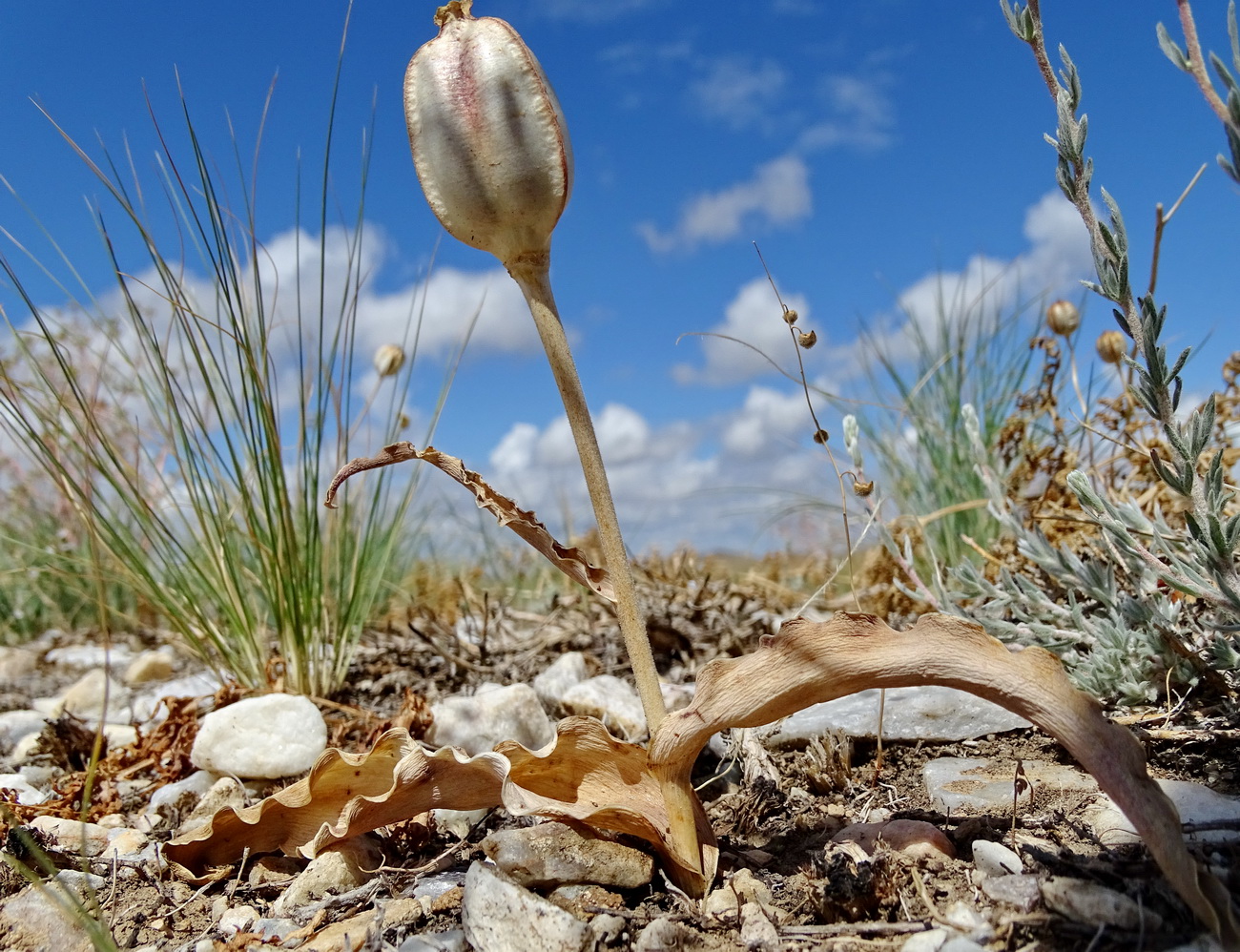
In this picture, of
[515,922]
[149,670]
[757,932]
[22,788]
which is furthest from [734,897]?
[149,670]

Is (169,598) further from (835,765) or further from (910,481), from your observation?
(910,481)

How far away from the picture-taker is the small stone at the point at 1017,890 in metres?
1.21

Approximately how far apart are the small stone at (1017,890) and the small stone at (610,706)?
40.7 inches

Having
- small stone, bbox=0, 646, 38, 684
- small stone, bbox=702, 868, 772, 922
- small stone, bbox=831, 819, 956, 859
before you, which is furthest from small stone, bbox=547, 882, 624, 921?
small stone, bbox=0, 646, 38, 684

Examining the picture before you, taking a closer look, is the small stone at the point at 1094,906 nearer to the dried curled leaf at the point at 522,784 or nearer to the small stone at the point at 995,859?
the small stone at the point at 995,859

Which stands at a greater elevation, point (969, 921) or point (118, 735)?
point (118, 735)

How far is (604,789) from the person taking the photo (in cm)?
137

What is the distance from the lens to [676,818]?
52.2 inches

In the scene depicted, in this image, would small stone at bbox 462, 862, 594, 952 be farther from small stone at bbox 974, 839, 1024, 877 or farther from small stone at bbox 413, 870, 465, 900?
small stone at bbox 974, 839, 1024, 877

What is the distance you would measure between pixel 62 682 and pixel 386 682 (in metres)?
2.26

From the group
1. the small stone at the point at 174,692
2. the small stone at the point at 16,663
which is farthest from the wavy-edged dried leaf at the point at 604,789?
the small stone at the point at 16,663

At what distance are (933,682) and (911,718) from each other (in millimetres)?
893

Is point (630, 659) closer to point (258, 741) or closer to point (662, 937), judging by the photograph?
point (662, 937)

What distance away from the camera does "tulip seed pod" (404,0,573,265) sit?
1.17 metres
